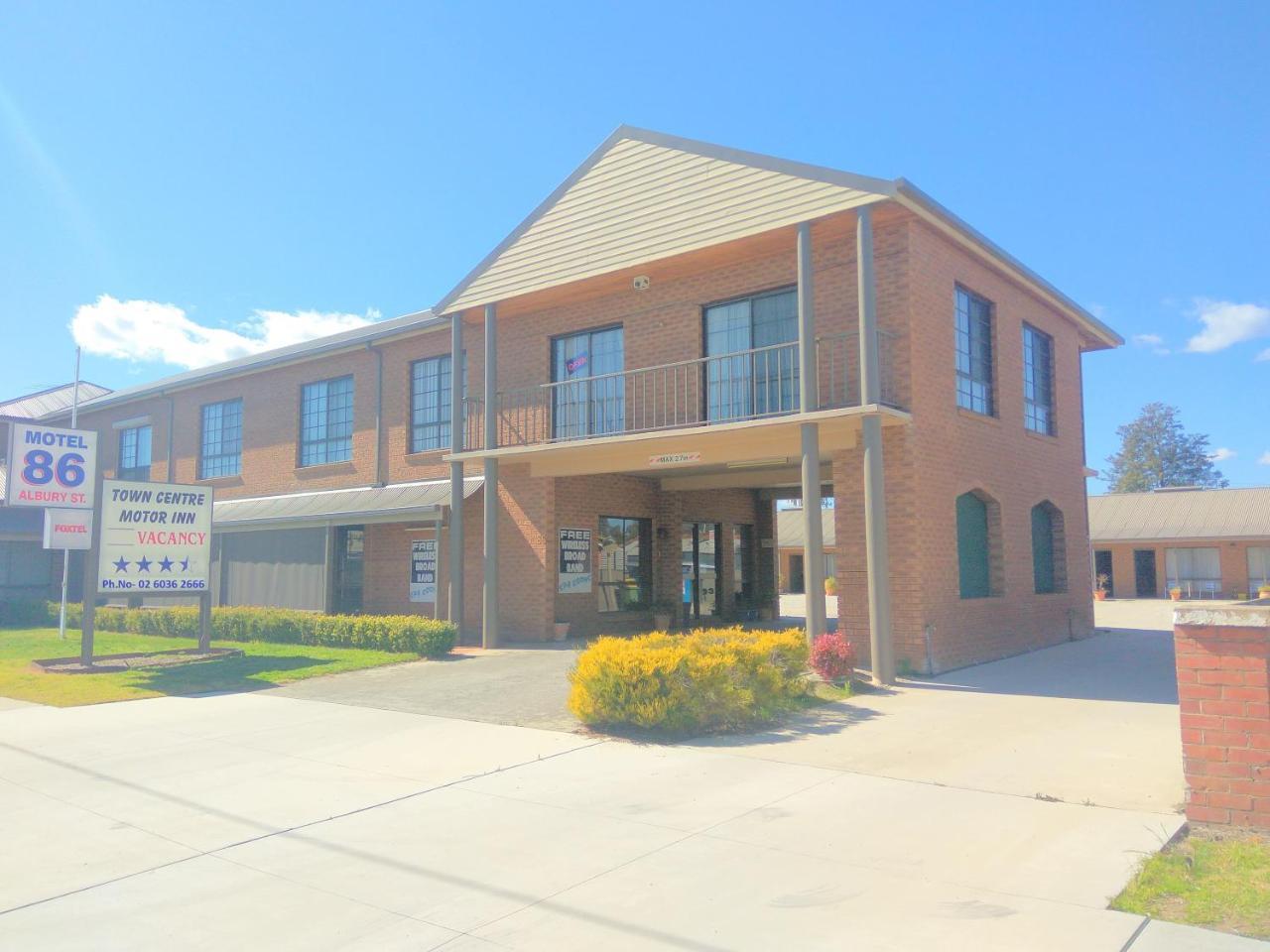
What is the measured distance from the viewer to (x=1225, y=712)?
6004mm

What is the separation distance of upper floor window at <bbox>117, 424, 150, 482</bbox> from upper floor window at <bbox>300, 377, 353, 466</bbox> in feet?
24.7

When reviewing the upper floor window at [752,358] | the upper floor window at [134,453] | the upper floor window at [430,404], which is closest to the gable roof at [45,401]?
the upper floor window at [134,453]

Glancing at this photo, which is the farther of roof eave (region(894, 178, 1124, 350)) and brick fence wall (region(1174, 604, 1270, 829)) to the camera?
roof eave (region(894, 178, 1124, 350))

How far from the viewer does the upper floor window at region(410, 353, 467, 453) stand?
20219mm

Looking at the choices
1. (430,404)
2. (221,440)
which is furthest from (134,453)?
(430,404)

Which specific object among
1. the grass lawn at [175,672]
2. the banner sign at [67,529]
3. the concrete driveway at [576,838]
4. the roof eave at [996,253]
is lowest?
the concrete driveway at [576,838]

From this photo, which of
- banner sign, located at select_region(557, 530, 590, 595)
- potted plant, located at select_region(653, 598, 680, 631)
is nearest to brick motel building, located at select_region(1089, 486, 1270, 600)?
potted plant, located at select_region(653, 598, 680, 631)

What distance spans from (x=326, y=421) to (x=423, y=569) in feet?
16.9

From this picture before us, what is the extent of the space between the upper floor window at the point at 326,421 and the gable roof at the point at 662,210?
525cm

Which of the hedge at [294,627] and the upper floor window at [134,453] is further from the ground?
the upper floor window at [134,453]

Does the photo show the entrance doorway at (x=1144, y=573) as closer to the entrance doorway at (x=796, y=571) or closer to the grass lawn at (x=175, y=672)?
the entrance doorway at (x=796, y=571)

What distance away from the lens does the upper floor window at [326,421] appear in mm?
22344

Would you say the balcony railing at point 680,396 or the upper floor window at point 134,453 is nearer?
the balcony railing at point 680,396

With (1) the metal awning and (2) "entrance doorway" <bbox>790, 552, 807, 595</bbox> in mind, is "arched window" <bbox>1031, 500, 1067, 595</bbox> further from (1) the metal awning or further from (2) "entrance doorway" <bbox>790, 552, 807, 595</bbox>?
(2) "entrance doorway" <bbox>790, 552, 807, 595</bbox>
